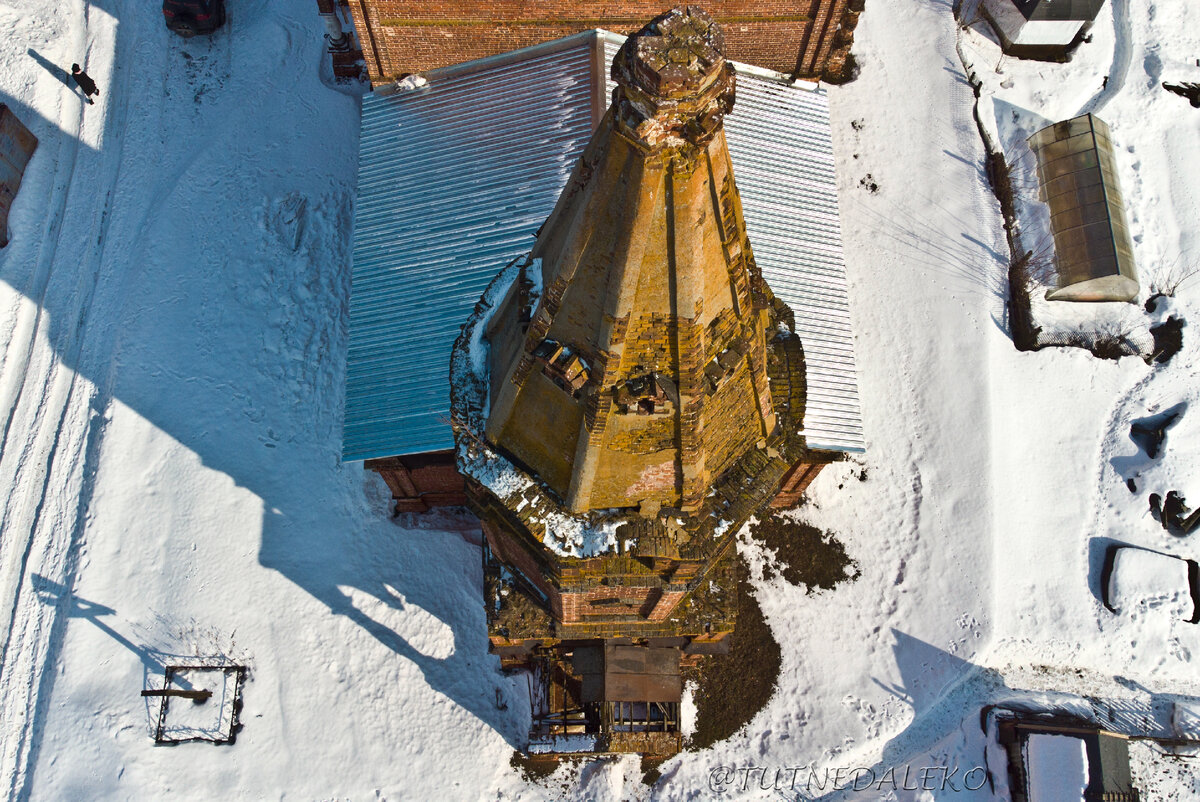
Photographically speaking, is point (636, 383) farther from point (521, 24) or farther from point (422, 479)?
point (521, 24)

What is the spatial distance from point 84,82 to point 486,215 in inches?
574

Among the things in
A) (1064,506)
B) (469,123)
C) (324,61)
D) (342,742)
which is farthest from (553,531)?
(324,61)

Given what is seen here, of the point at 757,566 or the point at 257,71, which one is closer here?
the point at 757,566

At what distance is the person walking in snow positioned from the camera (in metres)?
22.5

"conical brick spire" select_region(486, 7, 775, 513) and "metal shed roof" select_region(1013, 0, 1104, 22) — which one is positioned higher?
"metal shed roof" select_region(1013, 0, 1104, 22)

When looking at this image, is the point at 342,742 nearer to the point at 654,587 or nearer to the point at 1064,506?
the point at 654,587

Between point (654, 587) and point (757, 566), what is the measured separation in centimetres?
880

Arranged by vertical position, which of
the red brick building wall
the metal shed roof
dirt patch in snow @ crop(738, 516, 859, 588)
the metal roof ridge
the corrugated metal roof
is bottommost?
dirt patch in snow @ crop(738, 516, 859, 588)

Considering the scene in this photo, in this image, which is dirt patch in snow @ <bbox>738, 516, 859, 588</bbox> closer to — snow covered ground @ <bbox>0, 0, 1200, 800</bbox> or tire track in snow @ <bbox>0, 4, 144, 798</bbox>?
snow covered ground @ <bbox>0, 0, 1200, 800</bbox>

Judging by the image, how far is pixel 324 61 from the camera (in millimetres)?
23328

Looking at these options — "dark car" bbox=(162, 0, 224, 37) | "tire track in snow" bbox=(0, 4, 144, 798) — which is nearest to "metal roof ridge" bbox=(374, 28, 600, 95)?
"dark car" bbox=(162, 0, 224, 37)

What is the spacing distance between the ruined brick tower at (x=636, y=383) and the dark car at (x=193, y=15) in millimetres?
19390

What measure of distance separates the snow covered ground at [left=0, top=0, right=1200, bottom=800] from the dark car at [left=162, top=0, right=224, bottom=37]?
662mm

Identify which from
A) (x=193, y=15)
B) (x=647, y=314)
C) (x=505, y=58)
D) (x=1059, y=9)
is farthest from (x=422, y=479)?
(x=1059, y=9)
